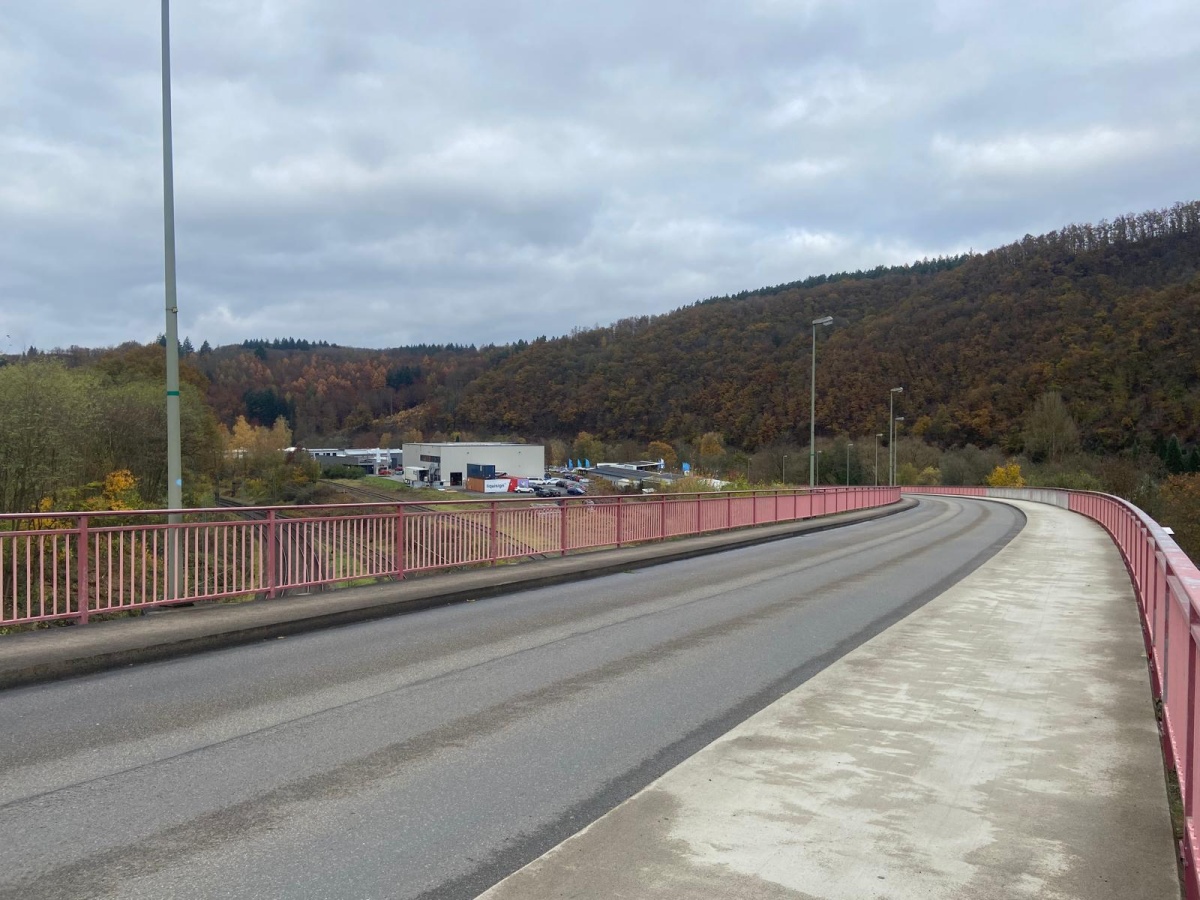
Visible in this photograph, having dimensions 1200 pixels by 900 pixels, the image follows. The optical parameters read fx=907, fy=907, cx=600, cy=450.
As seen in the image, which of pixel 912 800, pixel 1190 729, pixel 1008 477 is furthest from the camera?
pixel 1008 477

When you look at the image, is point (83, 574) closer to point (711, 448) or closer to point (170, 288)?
point (170, 288)

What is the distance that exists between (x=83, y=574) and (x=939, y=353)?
111 m

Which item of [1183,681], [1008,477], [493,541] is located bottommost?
[1008,477]

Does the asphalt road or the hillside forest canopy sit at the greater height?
the hillside forest canopy

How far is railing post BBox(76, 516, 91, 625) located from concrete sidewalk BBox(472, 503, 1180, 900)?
21.4 feet

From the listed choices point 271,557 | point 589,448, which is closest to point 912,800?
point 271,557

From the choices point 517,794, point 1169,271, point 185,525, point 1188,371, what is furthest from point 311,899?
point 1169,271

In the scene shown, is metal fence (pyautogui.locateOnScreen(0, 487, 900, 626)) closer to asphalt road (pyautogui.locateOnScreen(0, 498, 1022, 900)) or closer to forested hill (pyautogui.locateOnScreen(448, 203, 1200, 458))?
asphalt road (pyautogui.locateOnScreen(0, 498, 1022, 900))

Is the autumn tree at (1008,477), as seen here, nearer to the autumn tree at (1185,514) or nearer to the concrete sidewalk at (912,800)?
the autumn tree at (1185,514)

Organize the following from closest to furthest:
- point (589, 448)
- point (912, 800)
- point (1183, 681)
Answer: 1. point (1183, 681)
2. point (912, 800)
3. point (589, 448)

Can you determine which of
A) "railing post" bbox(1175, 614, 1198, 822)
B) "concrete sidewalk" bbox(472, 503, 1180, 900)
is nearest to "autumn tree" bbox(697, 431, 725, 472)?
"concrete sidewalk" bbox(472, 503, 1180, 900)

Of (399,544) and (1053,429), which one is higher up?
(1053,429)

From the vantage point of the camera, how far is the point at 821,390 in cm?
11356

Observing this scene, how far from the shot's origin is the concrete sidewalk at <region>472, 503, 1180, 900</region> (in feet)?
12.2
